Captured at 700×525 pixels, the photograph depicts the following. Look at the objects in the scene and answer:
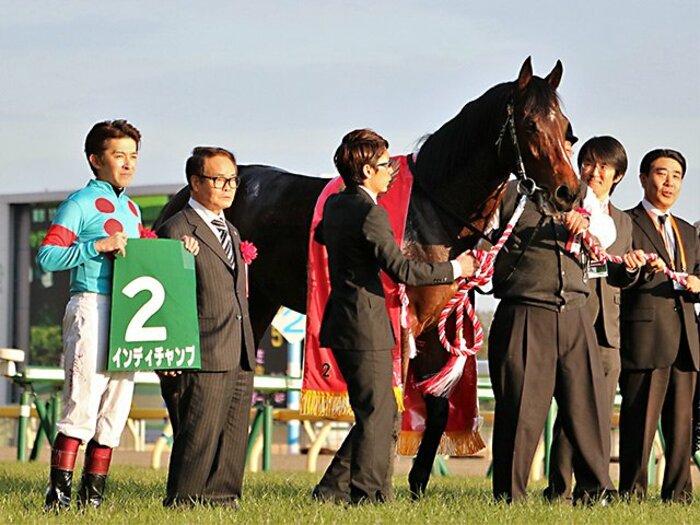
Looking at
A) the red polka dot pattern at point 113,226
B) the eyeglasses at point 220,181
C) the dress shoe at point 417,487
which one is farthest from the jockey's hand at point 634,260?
the red polka dot pattern at point 113,226

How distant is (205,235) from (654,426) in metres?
3.01

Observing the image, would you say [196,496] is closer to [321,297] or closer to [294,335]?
[321,297]

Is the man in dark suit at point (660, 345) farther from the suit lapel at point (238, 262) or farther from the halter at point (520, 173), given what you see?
the suit lapel at point (238, 262)

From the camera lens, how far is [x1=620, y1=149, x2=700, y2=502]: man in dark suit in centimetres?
794

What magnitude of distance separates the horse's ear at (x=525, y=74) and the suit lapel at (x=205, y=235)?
1829mm

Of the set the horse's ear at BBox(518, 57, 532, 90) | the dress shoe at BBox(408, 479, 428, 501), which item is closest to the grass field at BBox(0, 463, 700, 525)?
the dress shoe at BBox(408, 479, 428, 501)

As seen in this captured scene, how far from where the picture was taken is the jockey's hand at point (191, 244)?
21.4 ft

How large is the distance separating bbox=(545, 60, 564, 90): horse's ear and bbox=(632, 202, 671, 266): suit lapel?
1.16 m

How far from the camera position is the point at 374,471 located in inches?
262

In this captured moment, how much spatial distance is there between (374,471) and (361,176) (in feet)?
4.71

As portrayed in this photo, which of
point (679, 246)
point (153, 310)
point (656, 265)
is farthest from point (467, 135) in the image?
point (153, 310)

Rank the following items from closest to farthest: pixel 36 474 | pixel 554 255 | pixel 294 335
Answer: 1. pixel 554 255
2. pixel 36 474
3. pixel 294 335

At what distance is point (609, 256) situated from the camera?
23.9ft

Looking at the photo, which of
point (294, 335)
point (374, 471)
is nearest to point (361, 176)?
point (374, 471)
